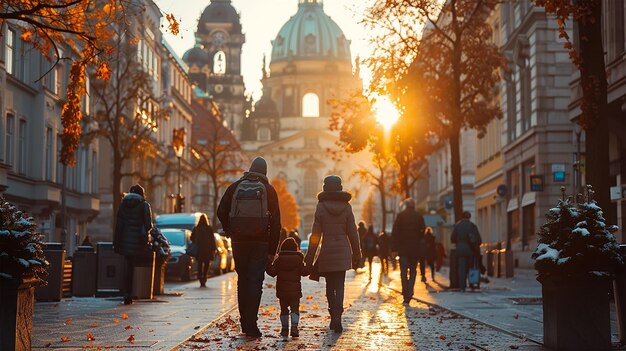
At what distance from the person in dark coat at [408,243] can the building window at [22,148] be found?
2346cm

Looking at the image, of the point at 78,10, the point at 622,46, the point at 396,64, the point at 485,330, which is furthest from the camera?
the point at 396,64

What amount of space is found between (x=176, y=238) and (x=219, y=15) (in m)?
148

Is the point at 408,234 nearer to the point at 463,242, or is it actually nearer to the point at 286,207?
the point at 463,242

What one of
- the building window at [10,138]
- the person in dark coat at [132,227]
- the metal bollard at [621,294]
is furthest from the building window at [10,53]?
the metal bollard at [621,294]

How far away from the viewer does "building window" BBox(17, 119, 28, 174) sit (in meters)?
44.6

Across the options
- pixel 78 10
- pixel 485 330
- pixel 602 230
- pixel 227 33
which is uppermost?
pixel 227 33

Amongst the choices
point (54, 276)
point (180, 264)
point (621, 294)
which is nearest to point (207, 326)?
point (621, 294)

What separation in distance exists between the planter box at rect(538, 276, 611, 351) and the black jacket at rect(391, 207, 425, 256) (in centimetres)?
1108

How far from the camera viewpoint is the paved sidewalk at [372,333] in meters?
12.5

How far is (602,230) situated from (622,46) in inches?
749

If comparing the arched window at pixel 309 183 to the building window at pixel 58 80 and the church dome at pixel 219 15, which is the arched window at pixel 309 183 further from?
the building window at pixel 58 80

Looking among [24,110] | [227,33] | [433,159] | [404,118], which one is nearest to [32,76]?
[24,110]

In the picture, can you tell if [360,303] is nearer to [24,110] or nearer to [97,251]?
[97,251]

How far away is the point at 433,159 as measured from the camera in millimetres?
94188
